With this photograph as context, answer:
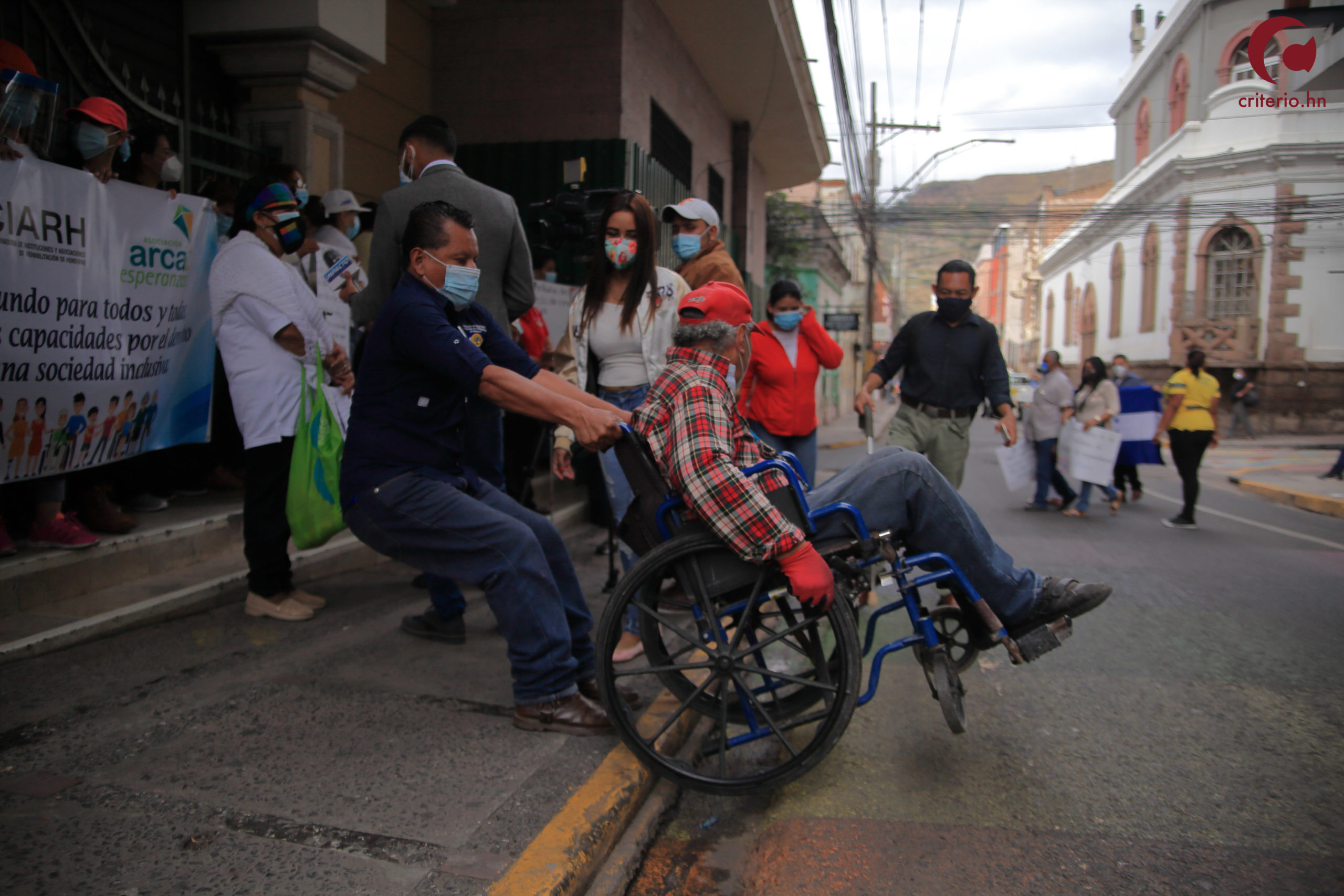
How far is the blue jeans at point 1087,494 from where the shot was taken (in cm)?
897

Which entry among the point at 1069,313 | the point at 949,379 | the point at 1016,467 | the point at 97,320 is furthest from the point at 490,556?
the point at 1069,313

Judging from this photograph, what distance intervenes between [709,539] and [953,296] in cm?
294

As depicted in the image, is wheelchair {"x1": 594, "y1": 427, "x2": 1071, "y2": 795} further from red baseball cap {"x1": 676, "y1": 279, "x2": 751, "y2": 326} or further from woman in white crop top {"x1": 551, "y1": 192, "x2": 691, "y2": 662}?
woman in white crop top {"x1": 551, "y1": 192, "x2": 691, "y2": 662}

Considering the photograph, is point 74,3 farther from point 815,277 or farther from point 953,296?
point 815,277

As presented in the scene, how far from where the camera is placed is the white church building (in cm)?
1070

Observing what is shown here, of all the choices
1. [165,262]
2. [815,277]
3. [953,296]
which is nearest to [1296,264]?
[815,277]

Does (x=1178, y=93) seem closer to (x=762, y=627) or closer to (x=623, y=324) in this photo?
(x=623, y=324)

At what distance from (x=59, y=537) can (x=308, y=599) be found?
1.06 m

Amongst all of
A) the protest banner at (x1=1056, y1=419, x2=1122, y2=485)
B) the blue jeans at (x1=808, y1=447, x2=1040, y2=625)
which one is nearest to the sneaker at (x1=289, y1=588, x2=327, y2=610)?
the blue jeans at (x1=808, y1=447, x2=1040, y2=625)

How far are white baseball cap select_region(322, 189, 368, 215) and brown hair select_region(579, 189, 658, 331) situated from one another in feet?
7.39

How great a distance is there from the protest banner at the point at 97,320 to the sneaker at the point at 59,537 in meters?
0.24

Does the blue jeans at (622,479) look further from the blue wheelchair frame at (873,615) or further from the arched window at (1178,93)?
the arched window at (1178,93)

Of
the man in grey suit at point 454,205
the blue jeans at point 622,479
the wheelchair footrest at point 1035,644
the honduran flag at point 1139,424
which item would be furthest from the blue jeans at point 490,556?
the honduran flag at point 1139,424

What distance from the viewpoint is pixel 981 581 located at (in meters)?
2.80
